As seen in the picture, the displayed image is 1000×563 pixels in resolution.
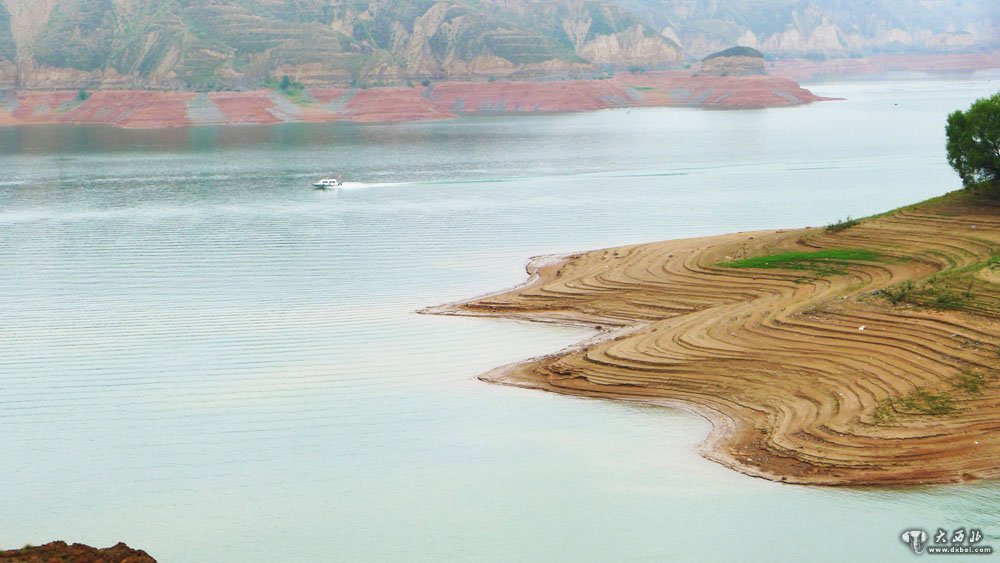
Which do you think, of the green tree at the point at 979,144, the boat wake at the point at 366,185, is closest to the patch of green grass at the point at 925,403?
the green tree at the point at 979,144

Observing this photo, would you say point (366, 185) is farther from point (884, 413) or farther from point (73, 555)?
point (73, 555)

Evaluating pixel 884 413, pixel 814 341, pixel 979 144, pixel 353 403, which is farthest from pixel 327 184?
pixel 884 413

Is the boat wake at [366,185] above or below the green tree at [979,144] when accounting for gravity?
below

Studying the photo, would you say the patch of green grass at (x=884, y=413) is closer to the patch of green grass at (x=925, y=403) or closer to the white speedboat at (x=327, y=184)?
the patch of green grass at (x=925, y=403)

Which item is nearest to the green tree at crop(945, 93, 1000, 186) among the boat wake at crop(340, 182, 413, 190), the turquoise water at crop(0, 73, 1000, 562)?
the turquoise water at crop(0, 73, 1000, 562)

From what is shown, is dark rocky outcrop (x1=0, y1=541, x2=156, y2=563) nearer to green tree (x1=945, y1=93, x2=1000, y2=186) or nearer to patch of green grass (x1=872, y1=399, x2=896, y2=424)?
patch of green grass (x1=872, y1=399, x2=896, y2=424)

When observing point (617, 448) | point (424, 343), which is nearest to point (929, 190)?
point (424, 343)

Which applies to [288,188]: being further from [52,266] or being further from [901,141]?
[901,141]
